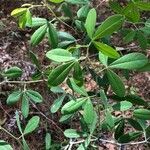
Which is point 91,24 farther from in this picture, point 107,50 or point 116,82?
point 116,82

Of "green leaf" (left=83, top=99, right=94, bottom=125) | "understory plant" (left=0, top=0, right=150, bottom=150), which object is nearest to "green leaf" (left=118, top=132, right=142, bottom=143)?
"understory plant" (left=0, top=0, right=150, bottom=150)

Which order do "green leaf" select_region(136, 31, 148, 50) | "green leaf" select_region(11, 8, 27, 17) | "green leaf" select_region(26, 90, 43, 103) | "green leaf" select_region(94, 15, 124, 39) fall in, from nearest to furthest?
"green leaf" select_region(94, 15, 124, 39)
"green leaf" select_region(11, 8, 27, 17)
"green leaf" select_region(136, 31, 148, 50)
"green leaf" select_region(26, 90, 43, 103)

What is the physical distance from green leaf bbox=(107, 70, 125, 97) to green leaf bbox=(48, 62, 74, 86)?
5.6 inches

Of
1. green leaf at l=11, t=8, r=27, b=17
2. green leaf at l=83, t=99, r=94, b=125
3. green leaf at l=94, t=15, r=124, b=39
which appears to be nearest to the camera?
green leaf at l=94, t=15, r=124, b=39

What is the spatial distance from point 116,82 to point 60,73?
0.20 meters

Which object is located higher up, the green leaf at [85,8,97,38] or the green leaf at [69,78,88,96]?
the green leaf at [85,8,97,38]

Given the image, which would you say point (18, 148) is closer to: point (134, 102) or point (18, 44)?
point (18, 44)

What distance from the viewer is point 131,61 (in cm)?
127

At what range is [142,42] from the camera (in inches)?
64.5

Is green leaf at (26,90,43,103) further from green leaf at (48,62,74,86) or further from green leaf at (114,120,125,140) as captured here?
green leaf at (48,62,74,86)

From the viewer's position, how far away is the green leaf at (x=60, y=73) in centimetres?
123

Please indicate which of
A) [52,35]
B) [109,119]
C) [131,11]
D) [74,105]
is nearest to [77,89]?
[74,105]

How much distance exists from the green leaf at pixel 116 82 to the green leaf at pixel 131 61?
0.11 feet

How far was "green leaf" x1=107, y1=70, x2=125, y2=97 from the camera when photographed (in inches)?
50.4
